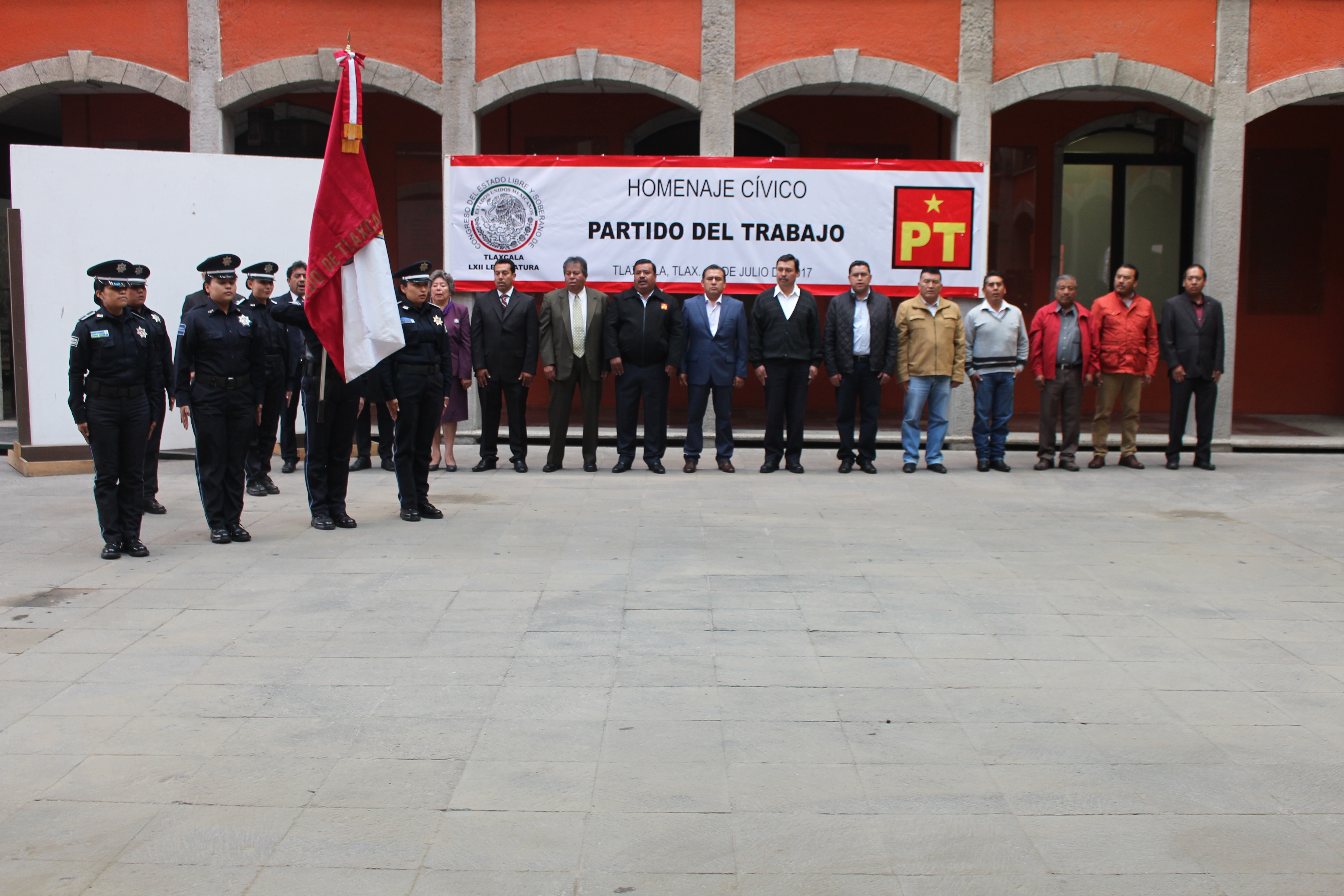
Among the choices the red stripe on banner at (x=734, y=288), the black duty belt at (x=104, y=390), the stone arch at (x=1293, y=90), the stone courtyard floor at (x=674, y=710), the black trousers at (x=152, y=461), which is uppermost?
the stone arch at (x=1293, y=90)

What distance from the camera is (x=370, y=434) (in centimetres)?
1236

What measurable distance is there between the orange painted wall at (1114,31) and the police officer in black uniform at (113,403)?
30.9ft

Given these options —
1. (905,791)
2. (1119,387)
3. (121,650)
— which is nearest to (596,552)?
(121,650)

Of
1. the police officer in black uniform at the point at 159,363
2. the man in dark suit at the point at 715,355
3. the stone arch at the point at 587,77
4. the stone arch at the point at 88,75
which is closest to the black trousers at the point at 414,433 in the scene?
the police officer in black uniform at the point at 159,363

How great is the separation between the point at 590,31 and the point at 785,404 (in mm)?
4692

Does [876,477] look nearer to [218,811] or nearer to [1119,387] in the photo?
[1119,387]

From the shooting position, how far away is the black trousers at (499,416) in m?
11.7

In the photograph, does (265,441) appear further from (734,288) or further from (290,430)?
(734,288)

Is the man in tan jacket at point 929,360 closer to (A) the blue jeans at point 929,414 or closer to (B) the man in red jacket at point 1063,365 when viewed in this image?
(A) the blue jeans at point 929,414

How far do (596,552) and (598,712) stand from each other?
9.95 ft

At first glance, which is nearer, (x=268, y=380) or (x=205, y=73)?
(x=268, y=380)

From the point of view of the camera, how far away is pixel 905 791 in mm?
4129

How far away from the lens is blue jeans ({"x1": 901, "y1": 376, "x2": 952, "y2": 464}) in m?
11.9

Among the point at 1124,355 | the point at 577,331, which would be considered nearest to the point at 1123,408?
the point at 1124,355
